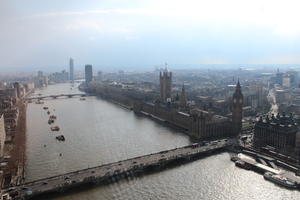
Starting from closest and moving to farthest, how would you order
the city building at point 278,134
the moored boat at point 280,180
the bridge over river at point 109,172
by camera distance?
the bridge over river at point 109,172, the moored boat at point 280,180, the city building at point 278,134

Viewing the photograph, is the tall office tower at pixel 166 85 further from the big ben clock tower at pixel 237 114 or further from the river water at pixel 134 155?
the big ben clock tower at pixel 237 114

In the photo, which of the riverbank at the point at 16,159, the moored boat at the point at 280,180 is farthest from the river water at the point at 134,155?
the riverbank at the point at 16,159

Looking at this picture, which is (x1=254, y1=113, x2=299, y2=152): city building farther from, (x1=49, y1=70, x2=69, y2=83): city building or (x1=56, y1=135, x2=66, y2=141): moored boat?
(x1=49, y1=70, x2=69, y2=83): city building

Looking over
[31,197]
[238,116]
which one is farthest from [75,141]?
[238,116]

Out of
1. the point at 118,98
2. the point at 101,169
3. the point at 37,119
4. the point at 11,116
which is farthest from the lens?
the point at 118,98

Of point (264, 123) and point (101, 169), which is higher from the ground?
point (264, 123)

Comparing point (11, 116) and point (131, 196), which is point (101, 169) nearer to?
point (131, 196)

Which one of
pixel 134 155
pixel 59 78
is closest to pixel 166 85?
pixel 134 155
